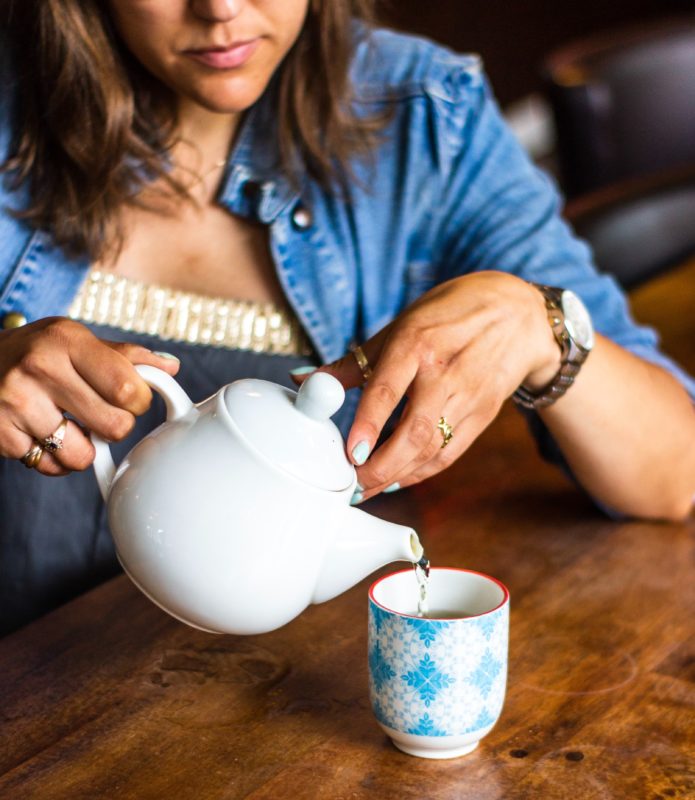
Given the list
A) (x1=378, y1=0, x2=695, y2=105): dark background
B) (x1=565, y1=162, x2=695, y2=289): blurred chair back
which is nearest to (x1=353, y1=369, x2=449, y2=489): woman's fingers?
(x1=565, y1=162, x2=695, y2=289): blurred chair back

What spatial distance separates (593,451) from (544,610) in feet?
0.71

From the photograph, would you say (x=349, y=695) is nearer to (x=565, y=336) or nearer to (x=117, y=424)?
(x=117, y=424)

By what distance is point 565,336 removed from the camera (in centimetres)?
105

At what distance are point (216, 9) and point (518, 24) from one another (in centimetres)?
439

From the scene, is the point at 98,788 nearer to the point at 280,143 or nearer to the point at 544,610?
the point at 544,610

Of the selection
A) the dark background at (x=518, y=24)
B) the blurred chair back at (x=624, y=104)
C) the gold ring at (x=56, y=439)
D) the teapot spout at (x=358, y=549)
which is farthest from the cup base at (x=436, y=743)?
the dark background at (x=518, y=24)

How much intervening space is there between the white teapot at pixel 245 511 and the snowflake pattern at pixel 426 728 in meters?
0.11

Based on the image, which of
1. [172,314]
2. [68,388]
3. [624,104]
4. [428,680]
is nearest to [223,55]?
[172,314]

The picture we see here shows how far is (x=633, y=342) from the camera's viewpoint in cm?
126

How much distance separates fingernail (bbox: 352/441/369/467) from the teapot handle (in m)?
0.12

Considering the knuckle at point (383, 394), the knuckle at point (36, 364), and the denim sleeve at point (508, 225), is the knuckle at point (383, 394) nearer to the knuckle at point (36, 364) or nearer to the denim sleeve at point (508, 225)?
the knuckle at point (36, 364)

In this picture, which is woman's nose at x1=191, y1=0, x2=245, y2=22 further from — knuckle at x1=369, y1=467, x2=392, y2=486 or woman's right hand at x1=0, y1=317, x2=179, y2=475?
knuckle at x1=369, y1=467, x2=392, y2=486

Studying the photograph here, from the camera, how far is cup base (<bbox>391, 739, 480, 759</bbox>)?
0.78 meters

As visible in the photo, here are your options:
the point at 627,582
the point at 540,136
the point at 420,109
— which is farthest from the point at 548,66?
the point at 540,136
